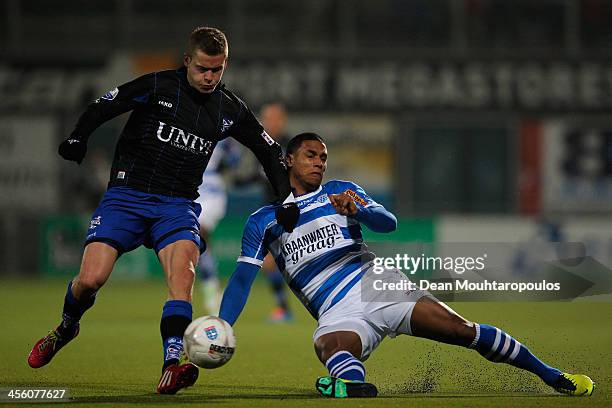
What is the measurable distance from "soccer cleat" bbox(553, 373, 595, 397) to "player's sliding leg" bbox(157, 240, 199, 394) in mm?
1878

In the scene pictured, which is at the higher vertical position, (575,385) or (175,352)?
(175,352)

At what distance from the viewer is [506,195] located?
2217cm

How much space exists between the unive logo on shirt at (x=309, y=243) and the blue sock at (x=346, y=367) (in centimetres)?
67

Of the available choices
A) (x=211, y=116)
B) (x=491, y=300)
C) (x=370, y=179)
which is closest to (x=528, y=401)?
(x=491, y=300)

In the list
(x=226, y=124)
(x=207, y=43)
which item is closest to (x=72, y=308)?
(x=226, y=124)

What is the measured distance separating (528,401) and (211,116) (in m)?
2.33

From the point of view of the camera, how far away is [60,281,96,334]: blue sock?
681cm

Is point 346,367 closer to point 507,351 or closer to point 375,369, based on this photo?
Answer: point 507,351

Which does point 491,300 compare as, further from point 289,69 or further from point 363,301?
point 289,69

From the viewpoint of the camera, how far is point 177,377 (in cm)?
606

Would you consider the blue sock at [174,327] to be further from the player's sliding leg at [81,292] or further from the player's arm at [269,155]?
the player's arm at [269,155]

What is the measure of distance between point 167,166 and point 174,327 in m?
0.92

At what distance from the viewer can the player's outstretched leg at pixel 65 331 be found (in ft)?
22.5

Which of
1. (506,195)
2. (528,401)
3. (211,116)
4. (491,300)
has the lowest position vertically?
(506,195)
